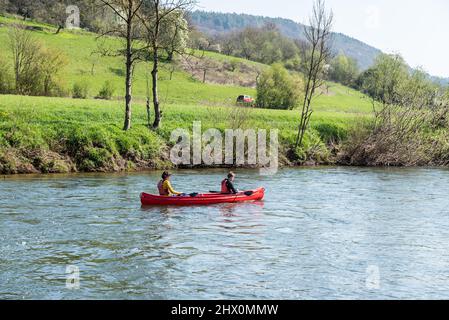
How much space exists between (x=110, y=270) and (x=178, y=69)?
72.4 m

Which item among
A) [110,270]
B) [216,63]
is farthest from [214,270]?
[216,63]

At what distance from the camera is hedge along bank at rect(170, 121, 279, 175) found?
3691 cm

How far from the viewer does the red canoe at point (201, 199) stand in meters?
23.8

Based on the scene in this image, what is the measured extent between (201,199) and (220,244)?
643 centimetres

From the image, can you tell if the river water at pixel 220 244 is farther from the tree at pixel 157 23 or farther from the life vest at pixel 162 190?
the tree at pixel 157 23

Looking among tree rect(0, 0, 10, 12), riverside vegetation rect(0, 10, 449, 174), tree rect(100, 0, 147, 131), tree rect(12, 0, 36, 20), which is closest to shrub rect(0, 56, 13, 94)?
riverside vegetation rect(0, 10, 449, 174)

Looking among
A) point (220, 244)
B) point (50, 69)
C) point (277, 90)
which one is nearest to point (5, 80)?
point (50, 69)

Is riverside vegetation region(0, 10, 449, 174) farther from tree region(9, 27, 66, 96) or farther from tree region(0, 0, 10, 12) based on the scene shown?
tree region(0, 0, 10, 12)

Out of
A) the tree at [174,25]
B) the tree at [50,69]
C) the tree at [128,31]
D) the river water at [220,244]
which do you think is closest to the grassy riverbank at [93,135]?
the tree at [128,31]

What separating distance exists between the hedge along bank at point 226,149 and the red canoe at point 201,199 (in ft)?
32.4

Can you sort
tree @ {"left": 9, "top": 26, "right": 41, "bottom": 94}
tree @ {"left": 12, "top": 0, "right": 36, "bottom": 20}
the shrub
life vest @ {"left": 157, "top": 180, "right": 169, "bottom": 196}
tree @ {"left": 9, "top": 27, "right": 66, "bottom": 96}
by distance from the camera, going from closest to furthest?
life vest @ {"left": 157, "top": 180, "right": 169, "bottom": 196} → the shrub → tree @ {"left": 9, "top": 26, "right": 41, "bottom": 94} → tree @ {"left": 9, "top": 27, "right": 66, "bottom": 96} → tree @ {"left": 12, "top": 0, "right": 36, "bottom": 20}

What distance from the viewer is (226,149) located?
38.1 meters

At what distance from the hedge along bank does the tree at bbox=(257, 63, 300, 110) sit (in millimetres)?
20388
